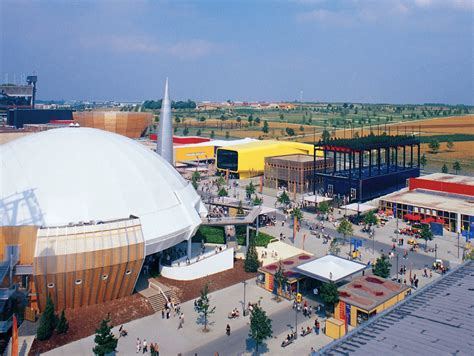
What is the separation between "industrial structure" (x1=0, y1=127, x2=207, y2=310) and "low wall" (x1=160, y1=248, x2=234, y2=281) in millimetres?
1730

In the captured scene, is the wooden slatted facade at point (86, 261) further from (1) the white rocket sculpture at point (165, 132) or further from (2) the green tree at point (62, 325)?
(1) the white rocket sculpture at point (165, 132)

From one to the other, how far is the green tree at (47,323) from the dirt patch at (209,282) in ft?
29.9

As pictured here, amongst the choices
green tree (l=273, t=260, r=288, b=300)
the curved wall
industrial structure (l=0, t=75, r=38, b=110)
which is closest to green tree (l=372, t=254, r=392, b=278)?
green tree (l=273, t=260, r=288, b=300)

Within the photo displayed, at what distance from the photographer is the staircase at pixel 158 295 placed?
Answer: 32.7 metres

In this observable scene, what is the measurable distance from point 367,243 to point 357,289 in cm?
1635

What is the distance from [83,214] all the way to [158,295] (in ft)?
25.6

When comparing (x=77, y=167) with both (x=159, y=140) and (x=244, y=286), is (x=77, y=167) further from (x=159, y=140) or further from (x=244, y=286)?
(x=159, y=140)

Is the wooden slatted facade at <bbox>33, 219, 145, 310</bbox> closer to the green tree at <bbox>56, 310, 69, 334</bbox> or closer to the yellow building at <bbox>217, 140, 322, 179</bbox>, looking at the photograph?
the green tree at <bbox>56, 310, 69, 334</bbox>

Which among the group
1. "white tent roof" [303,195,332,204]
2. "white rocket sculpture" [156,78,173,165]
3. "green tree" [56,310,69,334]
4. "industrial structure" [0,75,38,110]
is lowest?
"green tree" [56,310,69,334]

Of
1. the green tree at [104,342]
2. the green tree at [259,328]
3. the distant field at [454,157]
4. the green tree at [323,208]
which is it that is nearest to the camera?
the green tree at [104,342]

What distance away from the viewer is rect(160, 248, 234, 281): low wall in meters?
36.6

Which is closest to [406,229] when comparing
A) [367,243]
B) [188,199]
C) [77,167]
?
[367,243]

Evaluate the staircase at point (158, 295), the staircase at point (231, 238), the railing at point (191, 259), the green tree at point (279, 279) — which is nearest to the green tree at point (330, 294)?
the green tree at point (279, 279)

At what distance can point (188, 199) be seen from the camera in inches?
1539
